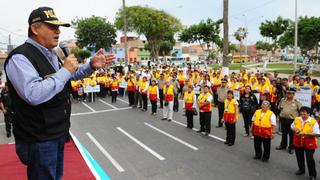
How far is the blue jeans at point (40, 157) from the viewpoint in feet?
5.45

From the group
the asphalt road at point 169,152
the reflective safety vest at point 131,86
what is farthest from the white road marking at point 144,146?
the reflective safety vest at point 131,86

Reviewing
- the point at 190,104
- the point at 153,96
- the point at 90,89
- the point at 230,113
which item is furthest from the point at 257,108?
the point at 90,89

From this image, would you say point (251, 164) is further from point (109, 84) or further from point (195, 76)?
point (109, 84)

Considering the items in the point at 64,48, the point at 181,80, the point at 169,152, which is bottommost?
the point at 169,152

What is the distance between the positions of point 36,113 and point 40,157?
0.28 m

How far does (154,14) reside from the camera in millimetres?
35250

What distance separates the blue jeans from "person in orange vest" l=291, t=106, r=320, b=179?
5528 millimetres

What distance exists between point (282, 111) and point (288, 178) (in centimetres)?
225

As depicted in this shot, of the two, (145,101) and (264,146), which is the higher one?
(145,101)

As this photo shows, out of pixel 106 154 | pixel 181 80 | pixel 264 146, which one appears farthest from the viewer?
pixel 181 80

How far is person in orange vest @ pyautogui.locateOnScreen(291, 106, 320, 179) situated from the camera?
5.77 m

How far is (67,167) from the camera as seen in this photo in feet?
10.8

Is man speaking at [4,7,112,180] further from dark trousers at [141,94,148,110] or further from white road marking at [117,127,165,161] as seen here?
dark trousers at [141,94,148,110]

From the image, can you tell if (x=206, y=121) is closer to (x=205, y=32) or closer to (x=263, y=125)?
(x=263, y=125)
